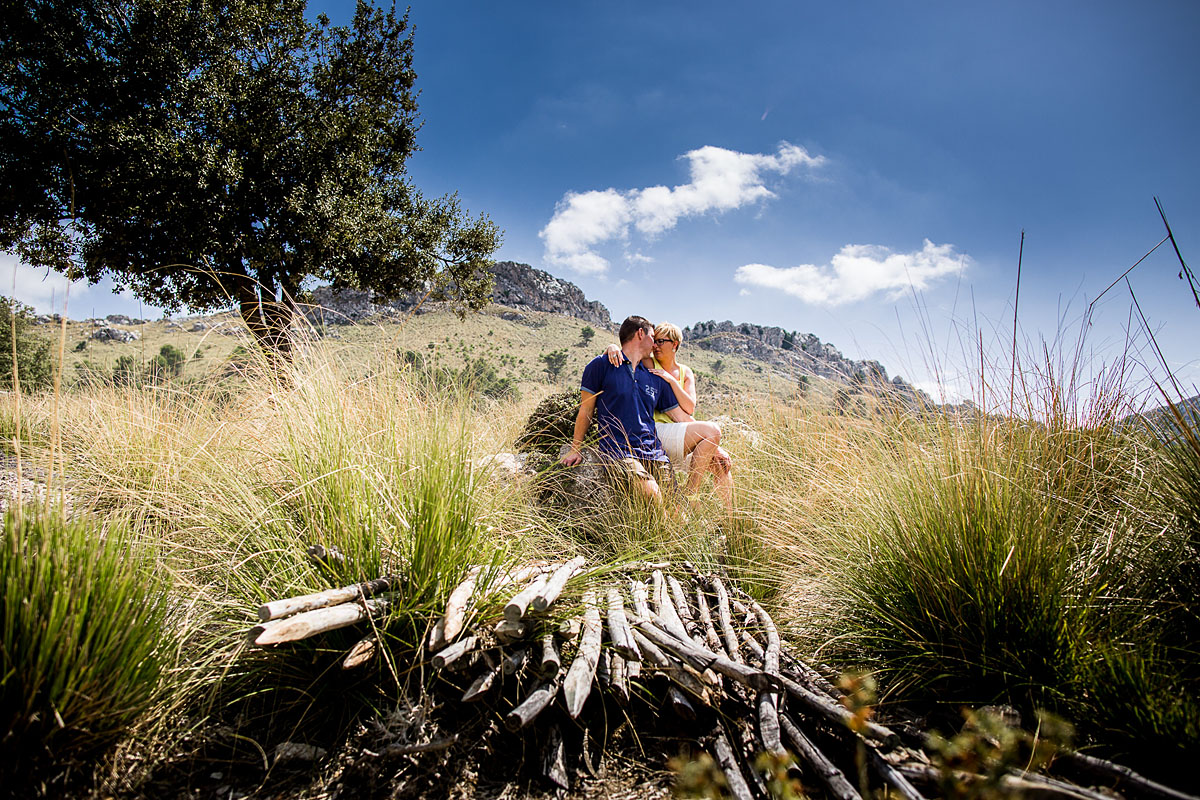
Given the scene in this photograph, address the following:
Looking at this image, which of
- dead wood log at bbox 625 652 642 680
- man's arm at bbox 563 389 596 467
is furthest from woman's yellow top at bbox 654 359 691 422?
dead wood log at bbox 625 652 642 680

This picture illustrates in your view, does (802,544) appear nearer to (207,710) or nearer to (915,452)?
(915,452)

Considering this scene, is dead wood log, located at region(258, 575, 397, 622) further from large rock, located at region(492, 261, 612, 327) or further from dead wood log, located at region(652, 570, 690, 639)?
large rock, located at region(492, 261, 612, 327)

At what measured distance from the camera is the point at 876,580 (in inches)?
91.0

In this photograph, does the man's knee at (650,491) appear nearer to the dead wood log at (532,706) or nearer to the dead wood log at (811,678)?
the dead wood log at (811,678)

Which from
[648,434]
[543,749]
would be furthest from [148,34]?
[543,749]

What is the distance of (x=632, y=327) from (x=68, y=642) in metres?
4.00

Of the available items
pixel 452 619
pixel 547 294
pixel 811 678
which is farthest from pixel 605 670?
pixel 547 294

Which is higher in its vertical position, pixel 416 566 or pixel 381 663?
pixel 416 566

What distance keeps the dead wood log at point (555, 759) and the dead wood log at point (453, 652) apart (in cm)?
41

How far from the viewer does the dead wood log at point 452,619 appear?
1771mm

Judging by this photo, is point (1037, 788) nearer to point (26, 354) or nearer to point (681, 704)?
point (681, 704)

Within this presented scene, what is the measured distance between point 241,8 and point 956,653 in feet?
48.8

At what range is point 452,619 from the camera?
5.87 feet

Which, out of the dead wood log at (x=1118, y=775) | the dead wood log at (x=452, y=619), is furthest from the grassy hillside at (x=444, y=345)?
the dead wood log at (x=1118, y=775)
